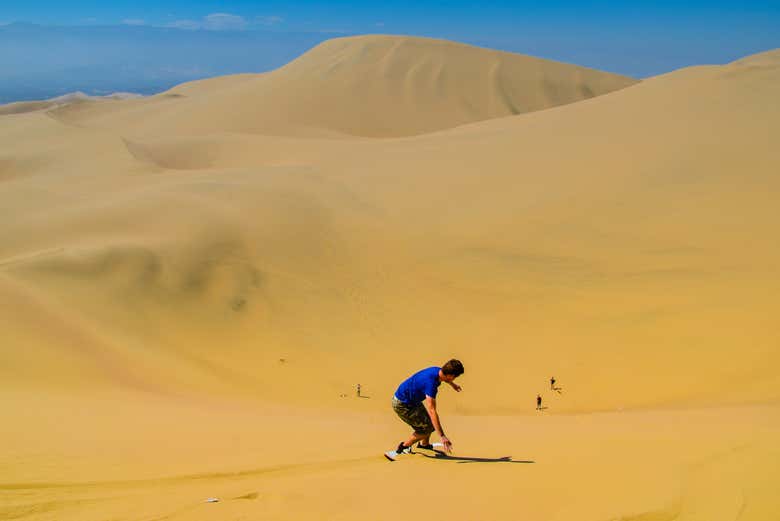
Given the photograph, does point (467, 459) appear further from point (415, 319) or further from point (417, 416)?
point (415, 319)

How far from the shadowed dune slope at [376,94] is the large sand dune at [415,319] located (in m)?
22.3

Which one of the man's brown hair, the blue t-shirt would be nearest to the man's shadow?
the blue t-shirt

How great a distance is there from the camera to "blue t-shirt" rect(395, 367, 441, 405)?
4.57 metres

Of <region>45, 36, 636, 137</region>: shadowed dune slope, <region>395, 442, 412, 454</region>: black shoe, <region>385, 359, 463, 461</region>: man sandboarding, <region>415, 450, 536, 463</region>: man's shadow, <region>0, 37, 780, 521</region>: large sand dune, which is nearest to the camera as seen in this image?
<region>0, 37, 780, 521</region>: large sand dune

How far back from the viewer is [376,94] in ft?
177

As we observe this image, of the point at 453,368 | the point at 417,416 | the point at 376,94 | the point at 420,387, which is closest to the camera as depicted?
the point at 453,368

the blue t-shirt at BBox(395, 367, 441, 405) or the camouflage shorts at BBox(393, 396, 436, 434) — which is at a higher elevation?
the blue t-shirt at BBox(395, 367, 441, 405)

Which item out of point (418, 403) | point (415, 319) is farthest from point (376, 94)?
point (418, 403)

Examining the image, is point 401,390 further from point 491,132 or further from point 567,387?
point 491,132

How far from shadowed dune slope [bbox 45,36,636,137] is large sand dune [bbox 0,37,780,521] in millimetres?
22341

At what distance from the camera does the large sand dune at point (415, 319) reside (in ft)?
12.7

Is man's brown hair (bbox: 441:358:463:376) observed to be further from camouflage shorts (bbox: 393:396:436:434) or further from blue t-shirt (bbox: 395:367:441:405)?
camouflage shorts (bbox: 393:396:436:434)

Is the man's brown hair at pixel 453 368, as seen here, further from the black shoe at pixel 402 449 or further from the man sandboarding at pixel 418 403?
the black shoe at pixel 402 449

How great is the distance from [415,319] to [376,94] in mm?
44893
